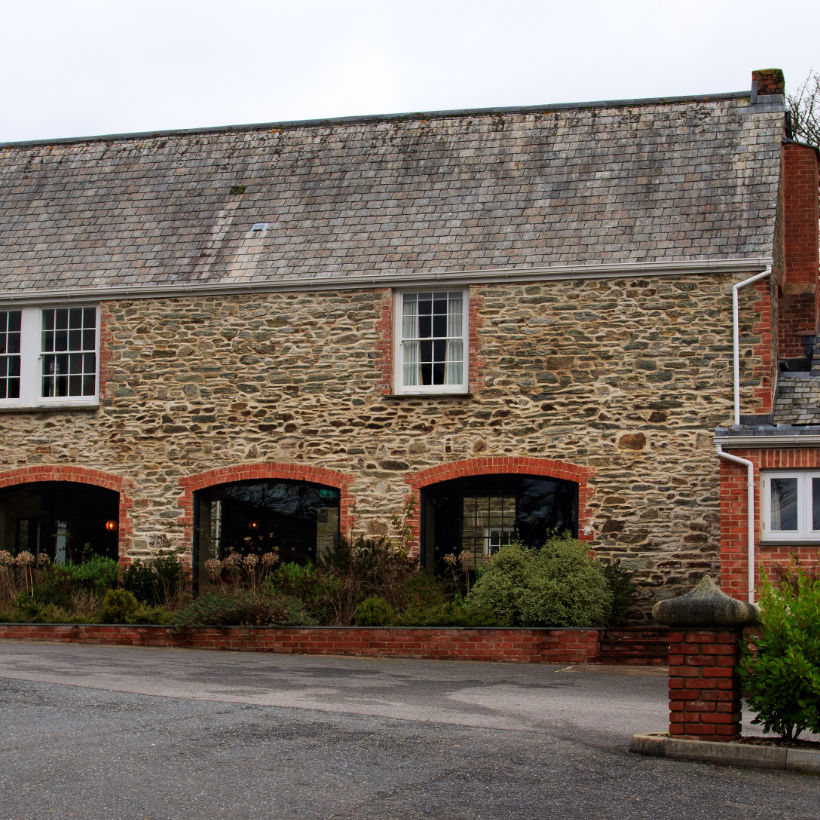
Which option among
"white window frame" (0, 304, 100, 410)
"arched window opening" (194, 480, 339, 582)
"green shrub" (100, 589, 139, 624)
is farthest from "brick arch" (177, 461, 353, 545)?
"white window frame" (0, 304, 100, 410)

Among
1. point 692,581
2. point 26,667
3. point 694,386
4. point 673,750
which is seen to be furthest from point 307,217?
point 673,750

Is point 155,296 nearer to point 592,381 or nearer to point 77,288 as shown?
point 77,288

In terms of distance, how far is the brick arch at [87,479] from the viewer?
64.2 ft

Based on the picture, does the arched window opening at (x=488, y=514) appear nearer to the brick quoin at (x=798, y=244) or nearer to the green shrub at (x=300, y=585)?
the green shrub at (x=300, y=585)

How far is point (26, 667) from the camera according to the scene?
12695 mm

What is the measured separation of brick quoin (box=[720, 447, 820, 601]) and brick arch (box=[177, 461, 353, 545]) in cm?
576

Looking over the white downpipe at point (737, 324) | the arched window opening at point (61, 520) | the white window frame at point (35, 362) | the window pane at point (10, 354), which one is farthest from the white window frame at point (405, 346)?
the window pane at point (10, 354)

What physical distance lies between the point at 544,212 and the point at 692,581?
6151mm

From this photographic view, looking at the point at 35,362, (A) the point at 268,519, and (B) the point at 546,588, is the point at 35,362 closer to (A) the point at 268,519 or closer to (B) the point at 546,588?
(A) the point at 268,519

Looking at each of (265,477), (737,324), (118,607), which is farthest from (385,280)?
(118,607)

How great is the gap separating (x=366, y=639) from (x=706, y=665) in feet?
Result: 26.6

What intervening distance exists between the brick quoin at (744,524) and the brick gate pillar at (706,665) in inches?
295

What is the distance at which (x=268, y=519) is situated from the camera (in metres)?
20.0

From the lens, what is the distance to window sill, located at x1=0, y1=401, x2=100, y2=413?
1988cm
